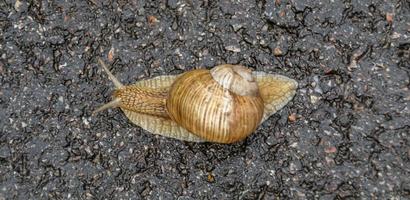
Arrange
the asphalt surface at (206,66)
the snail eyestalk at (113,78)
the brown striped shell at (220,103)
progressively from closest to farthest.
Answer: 1. the brown striped shell at (220,103)
2. the asphalt surface at (206,66)
3. the snail eyestalk at (113,78)

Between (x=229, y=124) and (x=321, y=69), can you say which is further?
(x=321, y=69)

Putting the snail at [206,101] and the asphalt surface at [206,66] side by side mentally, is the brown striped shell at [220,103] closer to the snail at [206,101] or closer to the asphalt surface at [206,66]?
the snail at [206,101]

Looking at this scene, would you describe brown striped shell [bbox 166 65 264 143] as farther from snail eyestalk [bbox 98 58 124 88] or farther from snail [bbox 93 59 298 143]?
snail eyestalk [bbox 98 58 124 88]

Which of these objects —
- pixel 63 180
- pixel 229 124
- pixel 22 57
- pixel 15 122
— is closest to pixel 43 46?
pixel 22 57

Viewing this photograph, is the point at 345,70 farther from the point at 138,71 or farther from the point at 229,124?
the point at 138,71

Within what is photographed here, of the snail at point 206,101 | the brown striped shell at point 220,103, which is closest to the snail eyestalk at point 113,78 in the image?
the snail at point 206,101

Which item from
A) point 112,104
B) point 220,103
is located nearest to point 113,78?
point 112,104
